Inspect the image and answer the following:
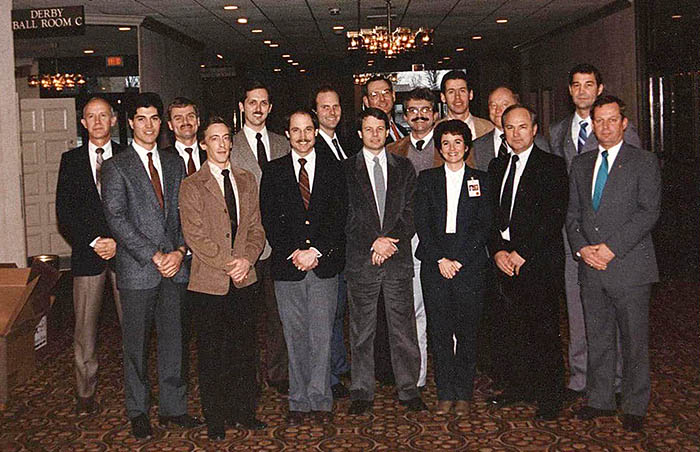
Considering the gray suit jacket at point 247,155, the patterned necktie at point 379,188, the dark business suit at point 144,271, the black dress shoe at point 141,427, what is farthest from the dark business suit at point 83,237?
the patterned necktie at point 379,188

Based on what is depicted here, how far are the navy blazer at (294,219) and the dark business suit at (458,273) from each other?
0.51 m

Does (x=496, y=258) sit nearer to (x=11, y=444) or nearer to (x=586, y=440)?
(x=586, y=440)

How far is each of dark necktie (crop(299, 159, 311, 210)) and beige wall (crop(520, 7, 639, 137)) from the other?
7710mm

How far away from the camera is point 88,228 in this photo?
15.1 ft

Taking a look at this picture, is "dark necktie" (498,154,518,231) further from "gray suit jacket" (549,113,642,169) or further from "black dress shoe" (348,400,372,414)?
"black dress shoe" (348,400,372,414)

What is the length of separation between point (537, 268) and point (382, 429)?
1.23 metres

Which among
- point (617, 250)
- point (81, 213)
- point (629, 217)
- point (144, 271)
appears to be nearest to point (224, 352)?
point (144, 271)

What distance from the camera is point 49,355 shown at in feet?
20.6

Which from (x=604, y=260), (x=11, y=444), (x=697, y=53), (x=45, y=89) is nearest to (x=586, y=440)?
(x=604, y=260)

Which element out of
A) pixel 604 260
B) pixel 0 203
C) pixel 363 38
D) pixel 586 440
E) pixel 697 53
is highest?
pixel 363 38

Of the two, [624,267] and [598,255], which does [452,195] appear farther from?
[624,267]

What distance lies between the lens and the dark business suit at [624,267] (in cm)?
423

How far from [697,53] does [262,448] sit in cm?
771

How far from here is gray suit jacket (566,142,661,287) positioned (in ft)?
13.8
